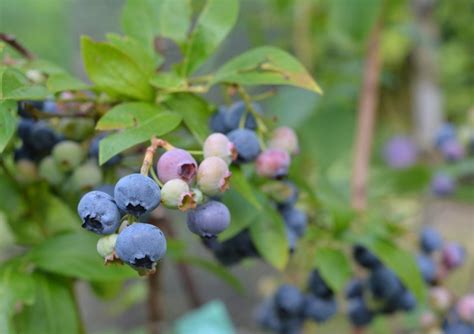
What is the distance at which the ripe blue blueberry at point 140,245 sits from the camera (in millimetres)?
448

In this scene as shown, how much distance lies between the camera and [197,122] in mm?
638

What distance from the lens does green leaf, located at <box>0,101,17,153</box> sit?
53 centimetres

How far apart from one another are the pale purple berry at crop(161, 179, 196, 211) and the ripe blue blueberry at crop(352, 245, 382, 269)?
1.56 feet

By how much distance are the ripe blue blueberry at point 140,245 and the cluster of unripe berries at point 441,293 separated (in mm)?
619

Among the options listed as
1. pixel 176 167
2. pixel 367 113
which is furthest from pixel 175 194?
pixel 367 113

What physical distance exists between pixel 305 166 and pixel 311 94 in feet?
0.61

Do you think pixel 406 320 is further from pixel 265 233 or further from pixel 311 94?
pixel 265 233

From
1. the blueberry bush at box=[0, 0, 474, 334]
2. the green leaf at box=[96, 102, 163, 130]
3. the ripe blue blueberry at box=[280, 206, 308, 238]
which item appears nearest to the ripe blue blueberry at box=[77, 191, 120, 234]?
the blueberry bush at box=[0, 0, 474, 334]

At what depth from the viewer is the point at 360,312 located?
97cm

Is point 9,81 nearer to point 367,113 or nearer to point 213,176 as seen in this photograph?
point 213,176

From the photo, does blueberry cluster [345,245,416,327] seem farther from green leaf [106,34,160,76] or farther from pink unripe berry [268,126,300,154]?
green leaf [106,34,160,76]

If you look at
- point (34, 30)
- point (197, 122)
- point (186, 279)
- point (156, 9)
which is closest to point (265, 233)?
point (197, 122)

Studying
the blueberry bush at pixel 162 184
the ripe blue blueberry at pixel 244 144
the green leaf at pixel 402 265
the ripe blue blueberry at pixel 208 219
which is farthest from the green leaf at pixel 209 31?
the green leaf at pixel 402 265

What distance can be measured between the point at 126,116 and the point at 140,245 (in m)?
0.17
